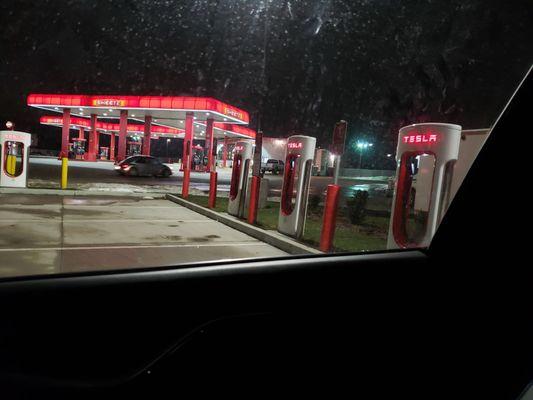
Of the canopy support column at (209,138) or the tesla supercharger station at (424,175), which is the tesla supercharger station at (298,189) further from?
the canopy support column at (209,138)

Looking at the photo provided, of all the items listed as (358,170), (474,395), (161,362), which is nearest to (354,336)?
(474,395)

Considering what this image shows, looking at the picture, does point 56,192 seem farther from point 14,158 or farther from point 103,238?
point 103,238

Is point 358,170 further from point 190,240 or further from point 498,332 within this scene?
point 498,332

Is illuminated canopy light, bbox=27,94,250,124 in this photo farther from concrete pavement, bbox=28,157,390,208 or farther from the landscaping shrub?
the landscaping shrub

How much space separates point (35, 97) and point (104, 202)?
2915 cm

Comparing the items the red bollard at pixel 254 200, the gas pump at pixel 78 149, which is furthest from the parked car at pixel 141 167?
the gas pump at pixel 78 149

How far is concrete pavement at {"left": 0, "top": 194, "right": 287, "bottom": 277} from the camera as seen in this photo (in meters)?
5.51

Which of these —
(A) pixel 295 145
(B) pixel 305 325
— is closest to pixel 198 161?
(A) pixel 295 145

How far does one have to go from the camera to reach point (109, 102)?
35000mm

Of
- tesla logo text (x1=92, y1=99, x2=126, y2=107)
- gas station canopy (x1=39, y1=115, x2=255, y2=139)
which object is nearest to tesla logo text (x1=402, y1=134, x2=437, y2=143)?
tesla logo text (x1=92, y1=99, x2=126, y2=107)

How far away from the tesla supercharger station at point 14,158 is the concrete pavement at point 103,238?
2465 mm

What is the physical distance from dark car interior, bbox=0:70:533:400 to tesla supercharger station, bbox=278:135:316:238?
6.44 m

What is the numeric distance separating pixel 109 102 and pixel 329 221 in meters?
31.9

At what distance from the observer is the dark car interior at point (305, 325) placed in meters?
1.44
